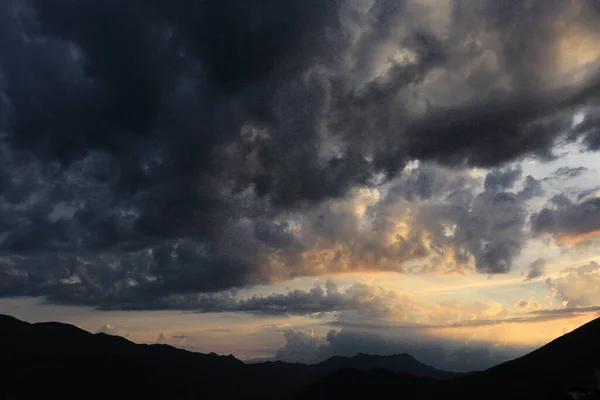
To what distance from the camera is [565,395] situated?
199000 mm

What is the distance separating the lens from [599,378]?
198 metres

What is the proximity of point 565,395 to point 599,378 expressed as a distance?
45.8ft
